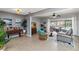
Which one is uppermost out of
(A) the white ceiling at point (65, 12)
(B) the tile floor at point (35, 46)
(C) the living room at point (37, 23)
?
(A) the white ceiling at point (65, 12)

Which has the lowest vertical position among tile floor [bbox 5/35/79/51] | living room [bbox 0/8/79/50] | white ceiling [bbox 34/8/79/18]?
tile floor [bbox 5/35/79/51]

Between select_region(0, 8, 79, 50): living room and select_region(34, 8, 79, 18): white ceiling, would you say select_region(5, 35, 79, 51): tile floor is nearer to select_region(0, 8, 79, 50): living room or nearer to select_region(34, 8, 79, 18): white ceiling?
select_region(0, 8, 79, 50): living room

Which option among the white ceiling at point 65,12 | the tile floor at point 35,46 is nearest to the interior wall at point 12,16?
the tile floor at point 35,46

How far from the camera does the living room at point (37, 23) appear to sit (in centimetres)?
241

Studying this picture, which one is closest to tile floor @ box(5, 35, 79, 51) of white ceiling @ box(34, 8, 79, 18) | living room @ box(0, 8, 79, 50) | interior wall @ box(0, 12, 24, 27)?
living room @ box(0, 8, 79, 50)

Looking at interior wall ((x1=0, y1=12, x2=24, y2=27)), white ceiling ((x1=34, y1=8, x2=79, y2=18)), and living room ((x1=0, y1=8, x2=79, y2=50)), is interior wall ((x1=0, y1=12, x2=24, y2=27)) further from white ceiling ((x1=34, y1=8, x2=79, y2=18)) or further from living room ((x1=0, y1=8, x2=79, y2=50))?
white ceiling ((x1=34, y1=8, x2=79, y2=18))

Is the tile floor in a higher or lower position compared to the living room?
lower

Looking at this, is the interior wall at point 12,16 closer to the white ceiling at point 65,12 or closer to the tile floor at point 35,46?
the tile floor at point 35,46

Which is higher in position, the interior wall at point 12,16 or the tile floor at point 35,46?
the interior wall at point 12,16

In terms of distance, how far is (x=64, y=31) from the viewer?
8.29 feet

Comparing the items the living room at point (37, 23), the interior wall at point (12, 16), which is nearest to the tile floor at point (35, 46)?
the living room at point (37, 23)

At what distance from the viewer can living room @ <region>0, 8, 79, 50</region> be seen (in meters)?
2.41

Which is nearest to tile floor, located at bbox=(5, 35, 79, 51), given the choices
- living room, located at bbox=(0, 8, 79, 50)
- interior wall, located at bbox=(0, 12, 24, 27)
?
living room, located at bbox=(0, 8, 79, 50)
